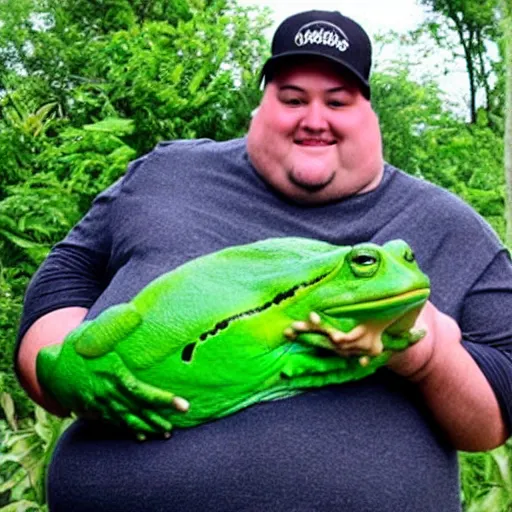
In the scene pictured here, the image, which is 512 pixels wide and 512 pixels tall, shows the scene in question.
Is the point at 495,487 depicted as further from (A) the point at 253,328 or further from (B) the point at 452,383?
(A) the point at 253,328

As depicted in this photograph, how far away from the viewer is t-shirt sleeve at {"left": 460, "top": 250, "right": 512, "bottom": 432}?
211 centimetres

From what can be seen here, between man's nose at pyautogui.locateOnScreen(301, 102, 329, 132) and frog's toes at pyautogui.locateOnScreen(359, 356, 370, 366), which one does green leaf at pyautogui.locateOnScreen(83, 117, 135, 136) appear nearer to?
man's nose at pyautogui.locateOnScreen(301, 102, 329, 132)

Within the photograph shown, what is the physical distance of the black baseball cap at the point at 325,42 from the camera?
7.30ft

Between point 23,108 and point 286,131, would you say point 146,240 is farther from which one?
point 23,108

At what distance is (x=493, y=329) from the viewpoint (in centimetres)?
216

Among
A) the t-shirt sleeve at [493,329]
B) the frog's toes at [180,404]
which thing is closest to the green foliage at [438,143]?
the t-shirt sleeve at [493,329]

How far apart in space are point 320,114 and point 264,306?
504 millimetres

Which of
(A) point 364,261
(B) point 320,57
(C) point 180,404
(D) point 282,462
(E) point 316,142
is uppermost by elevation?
(B) point 320,57

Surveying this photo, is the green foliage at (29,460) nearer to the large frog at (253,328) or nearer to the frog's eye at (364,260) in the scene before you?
the large frog at (253,328)

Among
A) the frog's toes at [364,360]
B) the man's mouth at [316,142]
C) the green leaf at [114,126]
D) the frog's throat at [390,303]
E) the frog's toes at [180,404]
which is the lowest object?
the green leaf at [114,126]

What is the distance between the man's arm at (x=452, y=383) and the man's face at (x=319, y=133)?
37 centimetres

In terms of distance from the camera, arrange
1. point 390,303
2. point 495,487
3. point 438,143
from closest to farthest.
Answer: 1. point 390,303
2. point 495,487
3. point 438,143

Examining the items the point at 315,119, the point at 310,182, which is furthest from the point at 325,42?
the point at 310,182

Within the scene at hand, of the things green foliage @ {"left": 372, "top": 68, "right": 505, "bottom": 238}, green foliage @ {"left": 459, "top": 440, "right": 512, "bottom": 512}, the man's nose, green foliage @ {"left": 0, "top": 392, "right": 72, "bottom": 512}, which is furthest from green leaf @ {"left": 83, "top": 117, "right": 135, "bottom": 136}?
the man's nose
